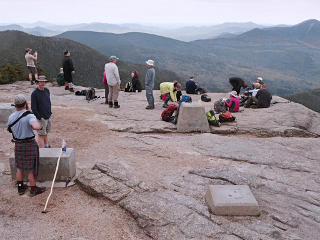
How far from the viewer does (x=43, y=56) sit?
122500mm

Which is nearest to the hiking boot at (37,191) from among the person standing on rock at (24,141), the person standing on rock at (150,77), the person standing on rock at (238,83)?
the person standing on rock at (24,141)

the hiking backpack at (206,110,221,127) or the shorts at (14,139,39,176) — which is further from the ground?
the shorts at (14,139,39,176)

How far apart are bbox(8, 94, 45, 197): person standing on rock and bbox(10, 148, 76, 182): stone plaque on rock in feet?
1.35

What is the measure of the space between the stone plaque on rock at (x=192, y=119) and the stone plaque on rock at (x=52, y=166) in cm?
541

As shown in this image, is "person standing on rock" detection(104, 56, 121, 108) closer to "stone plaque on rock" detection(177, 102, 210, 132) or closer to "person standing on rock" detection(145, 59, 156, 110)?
"person standing on rock" detection(145, 59, 156, 110)

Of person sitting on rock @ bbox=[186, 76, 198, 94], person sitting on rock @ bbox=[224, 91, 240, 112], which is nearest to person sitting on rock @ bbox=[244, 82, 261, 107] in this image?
person sitting on rock @ bbox=[224, 91, 240, 112]

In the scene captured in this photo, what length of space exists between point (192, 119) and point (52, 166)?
19.9ft

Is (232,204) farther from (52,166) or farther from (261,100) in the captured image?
(261,100)

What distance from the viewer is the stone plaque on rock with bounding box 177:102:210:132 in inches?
450

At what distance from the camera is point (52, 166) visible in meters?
6.91

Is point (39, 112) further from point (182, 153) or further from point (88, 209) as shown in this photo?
point (182, 153)

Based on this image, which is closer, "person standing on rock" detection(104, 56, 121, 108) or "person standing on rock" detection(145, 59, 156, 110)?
"person standing on rock" detection(104, 56, 121, 108)

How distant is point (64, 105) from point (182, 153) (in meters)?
8.49

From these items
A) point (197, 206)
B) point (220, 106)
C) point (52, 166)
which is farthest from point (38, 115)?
point (220, 106)
